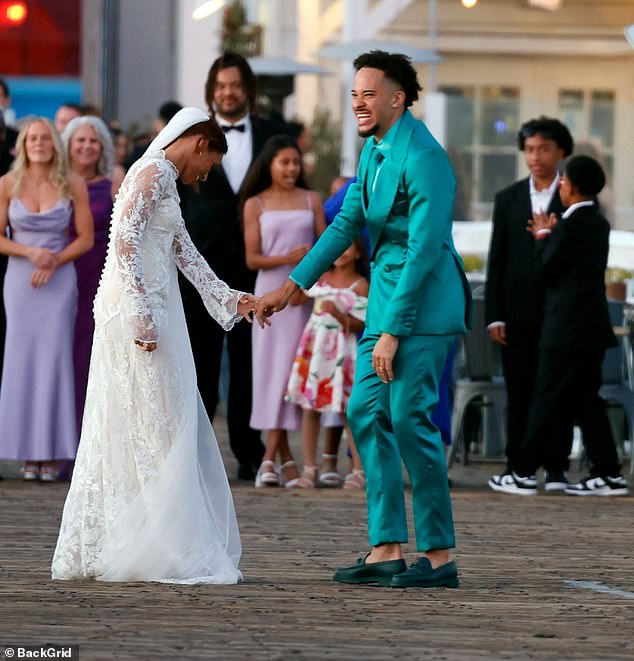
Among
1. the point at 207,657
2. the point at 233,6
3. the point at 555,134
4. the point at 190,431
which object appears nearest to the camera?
the point at 207,657

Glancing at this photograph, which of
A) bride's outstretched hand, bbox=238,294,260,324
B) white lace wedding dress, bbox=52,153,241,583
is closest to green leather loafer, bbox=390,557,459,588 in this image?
white lace wedding dress, bbox=52,153,241,583

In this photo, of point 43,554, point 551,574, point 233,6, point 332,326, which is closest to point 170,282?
point 43,554

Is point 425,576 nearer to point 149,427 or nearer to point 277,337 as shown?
point 149,427

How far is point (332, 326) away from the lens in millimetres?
10570

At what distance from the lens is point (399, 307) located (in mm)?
6809

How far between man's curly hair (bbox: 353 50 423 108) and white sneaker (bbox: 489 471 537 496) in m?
3.94

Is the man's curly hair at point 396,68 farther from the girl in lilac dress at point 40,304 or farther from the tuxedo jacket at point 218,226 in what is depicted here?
the girl in lilac dress at point 40,304

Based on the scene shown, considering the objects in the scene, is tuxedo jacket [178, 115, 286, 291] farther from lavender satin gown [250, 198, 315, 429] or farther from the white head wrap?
the white head wrap

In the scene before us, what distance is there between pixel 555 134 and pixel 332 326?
1.61m

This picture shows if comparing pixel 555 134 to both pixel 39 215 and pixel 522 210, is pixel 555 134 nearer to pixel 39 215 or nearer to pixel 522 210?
pixel 522 210

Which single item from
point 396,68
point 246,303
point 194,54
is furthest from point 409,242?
point 194,54

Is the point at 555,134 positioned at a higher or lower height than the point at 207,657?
higher

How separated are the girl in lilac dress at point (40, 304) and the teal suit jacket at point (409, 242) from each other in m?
3.93

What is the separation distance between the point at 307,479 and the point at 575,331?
169cm
